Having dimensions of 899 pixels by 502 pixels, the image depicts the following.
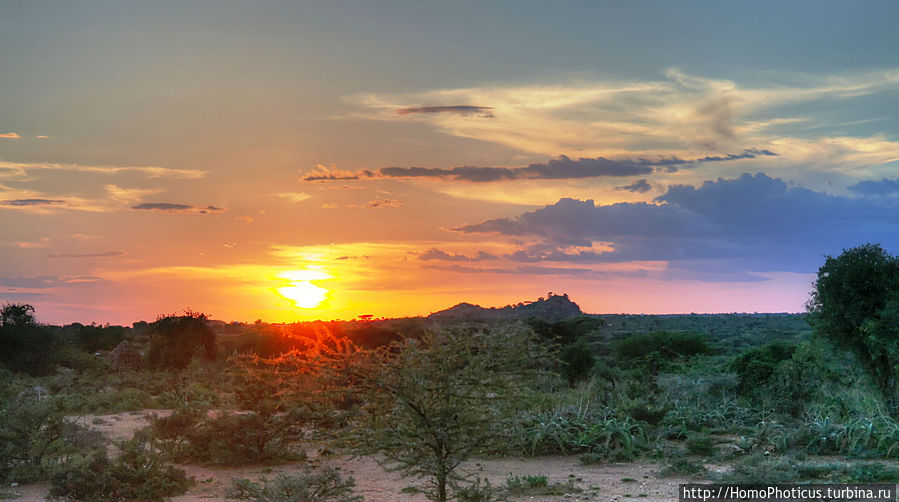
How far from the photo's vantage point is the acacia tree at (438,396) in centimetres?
863

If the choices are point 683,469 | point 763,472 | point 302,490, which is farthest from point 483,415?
point 683,469

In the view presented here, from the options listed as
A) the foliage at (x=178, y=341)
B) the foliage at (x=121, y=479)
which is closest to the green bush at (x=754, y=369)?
the foliage at (x=121, y=479)

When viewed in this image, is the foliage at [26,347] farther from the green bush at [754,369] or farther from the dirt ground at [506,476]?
the green bush at [754,369]

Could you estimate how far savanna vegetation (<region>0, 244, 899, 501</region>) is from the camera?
8.80m

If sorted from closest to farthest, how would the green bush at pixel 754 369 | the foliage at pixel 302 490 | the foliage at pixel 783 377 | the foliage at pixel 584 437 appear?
the foliage at pixel 302 490
the foliage at pixel 584 437
the foliage at pixel 783 377
the green bush at pixel 754 369

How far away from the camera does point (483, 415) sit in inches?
352

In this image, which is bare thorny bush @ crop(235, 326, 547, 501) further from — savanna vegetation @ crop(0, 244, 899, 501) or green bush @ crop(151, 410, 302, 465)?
green bush @ crop(151, 410, 302, 465)

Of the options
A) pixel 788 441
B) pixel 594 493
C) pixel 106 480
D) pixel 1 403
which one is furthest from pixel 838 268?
pixel 1 403

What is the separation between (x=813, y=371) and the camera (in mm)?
21031

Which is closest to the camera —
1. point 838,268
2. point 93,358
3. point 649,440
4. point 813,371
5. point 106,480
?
point 106,480

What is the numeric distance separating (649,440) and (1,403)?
14.3m

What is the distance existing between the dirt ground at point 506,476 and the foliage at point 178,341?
→ 2565 centimetres

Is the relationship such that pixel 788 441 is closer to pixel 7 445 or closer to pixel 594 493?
pixel 594 493

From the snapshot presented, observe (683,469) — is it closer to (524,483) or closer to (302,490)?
(524,483)
